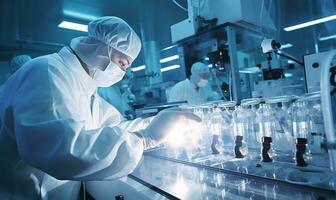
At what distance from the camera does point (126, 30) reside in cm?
118

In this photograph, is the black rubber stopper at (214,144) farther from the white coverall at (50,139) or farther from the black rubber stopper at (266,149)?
the white coverall at (50,139)

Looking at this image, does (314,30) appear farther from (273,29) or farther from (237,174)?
(237,174)

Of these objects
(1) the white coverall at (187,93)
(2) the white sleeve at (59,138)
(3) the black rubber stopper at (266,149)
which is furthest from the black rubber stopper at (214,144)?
(1) the white coverall at (187,93)

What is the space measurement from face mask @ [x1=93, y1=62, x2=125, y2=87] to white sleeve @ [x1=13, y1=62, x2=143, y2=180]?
1.20 ft

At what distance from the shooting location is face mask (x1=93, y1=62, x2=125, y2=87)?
1.23 metres

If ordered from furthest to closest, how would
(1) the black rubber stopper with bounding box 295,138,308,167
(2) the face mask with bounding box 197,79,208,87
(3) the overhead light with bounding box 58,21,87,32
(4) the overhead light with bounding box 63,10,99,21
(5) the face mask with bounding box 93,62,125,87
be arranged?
(3) the overhead light with bounding box 58,21,87,32 < (4) the overhead light with bounding box 63,10,99,21 < (2) the face mask with bounding box 197,79,208,87 < (5) the face mask with bounding box 93,62,125,87 < (1) the black rubber stopper with bounding box 295,138,308,167

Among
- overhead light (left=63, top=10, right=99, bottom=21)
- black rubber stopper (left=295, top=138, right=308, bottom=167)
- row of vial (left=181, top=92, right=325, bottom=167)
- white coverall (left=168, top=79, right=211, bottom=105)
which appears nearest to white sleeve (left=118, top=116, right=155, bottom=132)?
row of vial (left=181, top=92, right=325, bottom=167)

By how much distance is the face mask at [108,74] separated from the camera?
123 centimetres

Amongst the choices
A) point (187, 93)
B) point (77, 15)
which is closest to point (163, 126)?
point (187, 93)

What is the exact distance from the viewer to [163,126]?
1025 mm

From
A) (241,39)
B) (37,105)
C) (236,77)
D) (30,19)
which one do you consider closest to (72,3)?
(30,19)

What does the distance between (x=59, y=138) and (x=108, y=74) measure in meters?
0.61

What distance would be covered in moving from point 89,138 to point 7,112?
33 centimetres

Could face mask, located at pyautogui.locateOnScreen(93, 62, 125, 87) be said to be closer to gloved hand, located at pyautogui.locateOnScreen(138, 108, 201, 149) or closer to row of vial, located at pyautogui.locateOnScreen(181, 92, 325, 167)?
gloved hand, located at pyautogui.locateOnScreen(138, 108, 201, 149)
